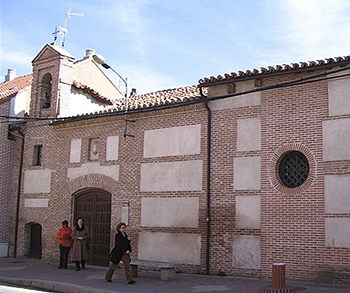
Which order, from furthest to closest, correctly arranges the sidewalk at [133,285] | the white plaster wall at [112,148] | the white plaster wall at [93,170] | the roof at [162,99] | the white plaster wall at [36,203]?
the white plaster wall at [36,203], the white plaster wall at [112,148], the white plaster wall at [93,170], the roof at [162,99], the sidewalk at [133,285]

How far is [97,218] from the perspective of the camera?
16906mm

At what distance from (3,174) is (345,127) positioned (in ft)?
46.2

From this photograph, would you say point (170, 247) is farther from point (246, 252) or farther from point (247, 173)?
point (247, 173)

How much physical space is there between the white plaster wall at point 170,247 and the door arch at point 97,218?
1750 mm

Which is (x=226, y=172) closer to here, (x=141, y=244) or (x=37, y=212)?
(x=141, y=244)

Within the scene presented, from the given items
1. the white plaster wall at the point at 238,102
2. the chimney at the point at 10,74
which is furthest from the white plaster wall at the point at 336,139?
the chimney at the point at 10,74

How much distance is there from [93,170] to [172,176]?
357cm

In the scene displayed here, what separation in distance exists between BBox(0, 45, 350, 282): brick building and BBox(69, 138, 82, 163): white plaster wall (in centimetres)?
4

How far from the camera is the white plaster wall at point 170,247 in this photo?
1394 cm

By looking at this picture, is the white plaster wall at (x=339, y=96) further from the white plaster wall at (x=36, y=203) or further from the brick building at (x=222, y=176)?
the white plaster wall at (x=36, y=203)

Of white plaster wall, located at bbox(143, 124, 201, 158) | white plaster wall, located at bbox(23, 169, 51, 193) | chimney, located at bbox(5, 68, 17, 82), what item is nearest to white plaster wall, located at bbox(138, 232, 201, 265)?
white plaster wall, located at bbox(143, 124, 201, 158)

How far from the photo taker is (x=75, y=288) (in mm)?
11719

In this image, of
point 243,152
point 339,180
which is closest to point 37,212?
point 243,152

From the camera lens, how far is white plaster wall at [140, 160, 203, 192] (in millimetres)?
14242
